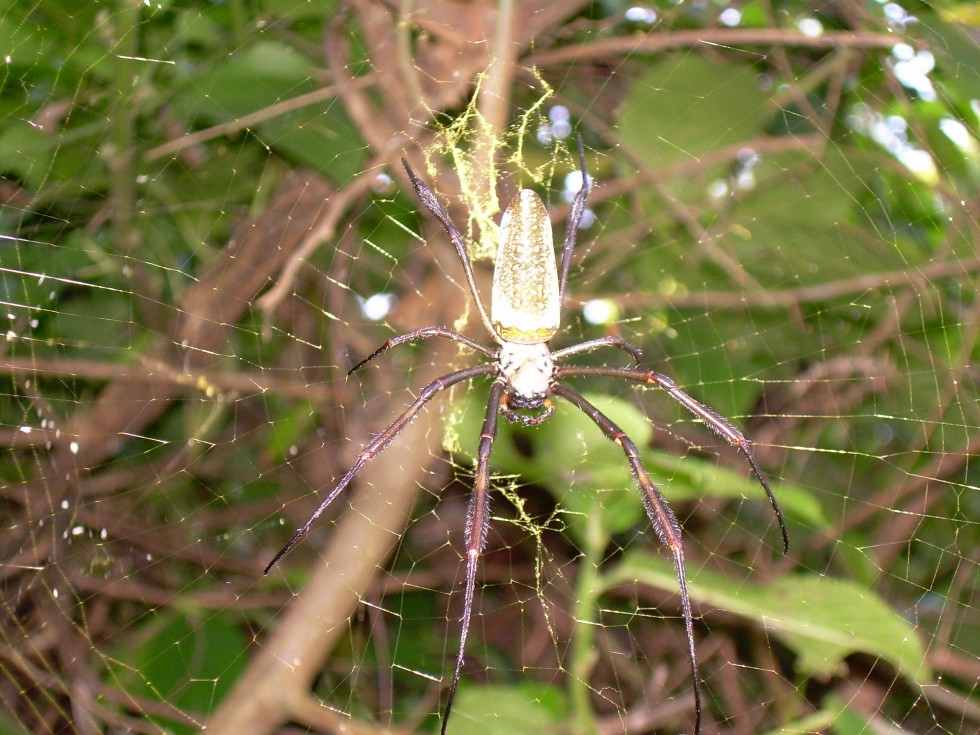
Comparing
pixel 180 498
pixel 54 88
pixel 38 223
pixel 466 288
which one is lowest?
pixel 180 498

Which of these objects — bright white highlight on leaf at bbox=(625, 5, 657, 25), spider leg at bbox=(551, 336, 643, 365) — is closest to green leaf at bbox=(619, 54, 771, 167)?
bright white highlight on leaf at bbox=(625, 5, 657, 25)

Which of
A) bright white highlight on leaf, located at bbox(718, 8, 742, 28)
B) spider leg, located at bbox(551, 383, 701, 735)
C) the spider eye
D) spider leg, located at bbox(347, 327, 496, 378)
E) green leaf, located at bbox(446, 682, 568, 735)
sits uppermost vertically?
bright white highlight on leaf, located at bbox(718, 8, 742, 28)

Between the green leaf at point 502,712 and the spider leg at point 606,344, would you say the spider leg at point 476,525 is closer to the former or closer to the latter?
the green leaf at point 502,712

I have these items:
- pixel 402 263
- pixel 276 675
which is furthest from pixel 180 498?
pixel 402 263

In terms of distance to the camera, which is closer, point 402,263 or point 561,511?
point 561,511

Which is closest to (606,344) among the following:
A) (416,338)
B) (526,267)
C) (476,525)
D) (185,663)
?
(526,267)

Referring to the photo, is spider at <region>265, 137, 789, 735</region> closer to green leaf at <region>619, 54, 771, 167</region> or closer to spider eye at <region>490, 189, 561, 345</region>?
spider eye at <region>490, 189, 561, 345</region>

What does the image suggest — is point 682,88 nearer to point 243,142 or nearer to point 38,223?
point 243,142
